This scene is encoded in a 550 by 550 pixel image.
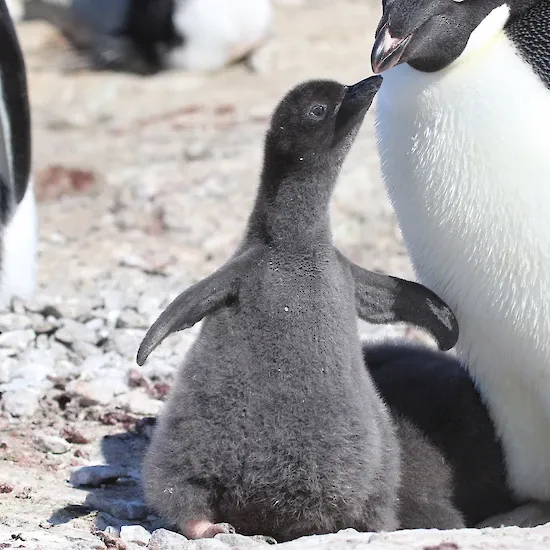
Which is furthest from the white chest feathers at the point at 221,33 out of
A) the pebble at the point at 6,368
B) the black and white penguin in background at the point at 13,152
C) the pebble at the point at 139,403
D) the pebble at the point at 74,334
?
the pebble at the point at 139,403

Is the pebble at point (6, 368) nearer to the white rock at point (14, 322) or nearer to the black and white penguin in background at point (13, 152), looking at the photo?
the white rock at point (14, 322)

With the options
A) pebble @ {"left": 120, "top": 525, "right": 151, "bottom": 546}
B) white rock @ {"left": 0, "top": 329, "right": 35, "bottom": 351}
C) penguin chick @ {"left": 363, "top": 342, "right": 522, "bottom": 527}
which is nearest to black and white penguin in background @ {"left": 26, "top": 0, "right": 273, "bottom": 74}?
white rock @ {"left": 0, "top": 329, "right": 35, "bottom": 351}

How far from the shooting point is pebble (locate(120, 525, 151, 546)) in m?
3.28

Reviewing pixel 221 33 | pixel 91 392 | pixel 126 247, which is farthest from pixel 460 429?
pixel 221 33

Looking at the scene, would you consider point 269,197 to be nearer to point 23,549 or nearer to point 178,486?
point 178,486

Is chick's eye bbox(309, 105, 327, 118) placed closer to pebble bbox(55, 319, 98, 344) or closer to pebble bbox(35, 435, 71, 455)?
pebble bbox(35, 435, 71, 455)

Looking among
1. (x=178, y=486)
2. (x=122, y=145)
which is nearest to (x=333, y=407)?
(x=178, y=486)

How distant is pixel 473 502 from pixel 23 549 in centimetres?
142

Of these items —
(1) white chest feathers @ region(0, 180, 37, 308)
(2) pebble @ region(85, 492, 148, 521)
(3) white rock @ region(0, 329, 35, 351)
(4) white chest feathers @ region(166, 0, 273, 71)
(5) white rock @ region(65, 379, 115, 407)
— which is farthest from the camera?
(4) white chest feathers @ region(166, 0, 273, 71)

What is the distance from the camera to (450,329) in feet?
11.9

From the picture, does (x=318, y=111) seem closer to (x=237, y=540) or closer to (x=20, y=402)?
(x=237, y=540)

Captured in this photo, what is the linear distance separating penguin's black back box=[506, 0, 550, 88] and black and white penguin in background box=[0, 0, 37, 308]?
9.72 feet

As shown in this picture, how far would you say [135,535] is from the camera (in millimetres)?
3301

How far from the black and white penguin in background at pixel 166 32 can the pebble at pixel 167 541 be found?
8740mm
